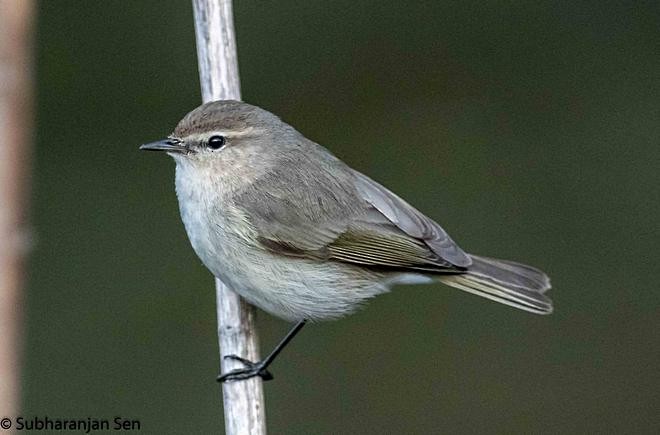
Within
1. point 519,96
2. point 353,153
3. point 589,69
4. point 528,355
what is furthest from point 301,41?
point 528,355

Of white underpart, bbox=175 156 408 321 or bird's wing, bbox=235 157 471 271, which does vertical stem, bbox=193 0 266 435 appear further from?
bird's wing, bbox=235 157 471 271

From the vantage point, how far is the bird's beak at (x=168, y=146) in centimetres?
358

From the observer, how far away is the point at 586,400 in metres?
5.22

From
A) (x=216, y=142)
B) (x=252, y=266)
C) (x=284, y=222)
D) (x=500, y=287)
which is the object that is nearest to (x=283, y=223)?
(x=284, y=222)

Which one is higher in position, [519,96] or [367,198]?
[519,96]

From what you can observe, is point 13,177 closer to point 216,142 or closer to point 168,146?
point 168,146

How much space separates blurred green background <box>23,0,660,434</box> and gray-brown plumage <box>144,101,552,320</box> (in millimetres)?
1456

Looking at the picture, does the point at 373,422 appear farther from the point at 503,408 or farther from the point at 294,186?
the point at 294,186

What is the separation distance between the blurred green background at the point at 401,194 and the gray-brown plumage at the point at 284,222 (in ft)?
4.78

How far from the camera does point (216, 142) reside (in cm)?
367

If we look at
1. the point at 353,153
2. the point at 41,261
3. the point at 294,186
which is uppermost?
the point at 353,153

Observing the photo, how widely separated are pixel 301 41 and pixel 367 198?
1981mm

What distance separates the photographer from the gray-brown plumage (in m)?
3.63

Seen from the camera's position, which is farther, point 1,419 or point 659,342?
point 659,342
